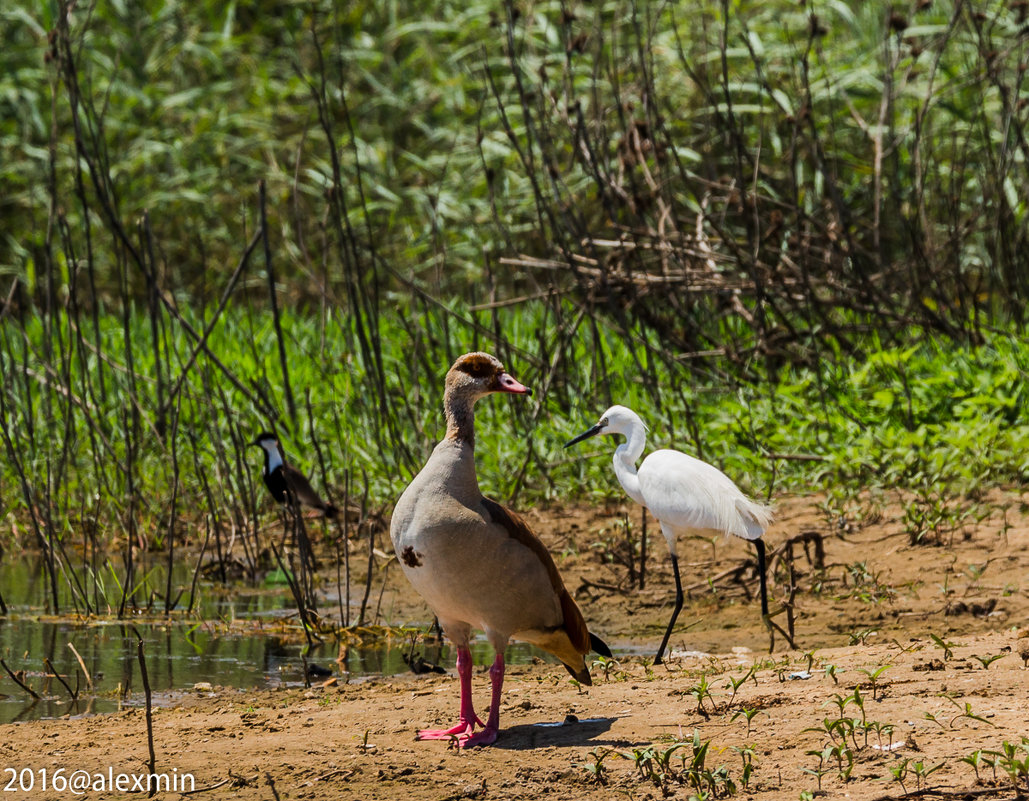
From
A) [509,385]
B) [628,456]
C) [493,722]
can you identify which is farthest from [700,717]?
[628,456]

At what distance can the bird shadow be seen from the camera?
12.2ft

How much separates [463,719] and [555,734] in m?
0.29

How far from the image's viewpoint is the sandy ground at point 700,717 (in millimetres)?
3252

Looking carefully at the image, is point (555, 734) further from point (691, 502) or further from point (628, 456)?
point (628, 456)

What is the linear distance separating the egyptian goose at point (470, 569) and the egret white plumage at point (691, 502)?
38.5 inches

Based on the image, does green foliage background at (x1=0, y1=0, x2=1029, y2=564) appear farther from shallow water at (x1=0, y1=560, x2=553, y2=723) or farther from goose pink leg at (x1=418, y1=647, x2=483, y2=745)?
goose pink leg at (x1=418, y1=647, x2=483, y2=745)

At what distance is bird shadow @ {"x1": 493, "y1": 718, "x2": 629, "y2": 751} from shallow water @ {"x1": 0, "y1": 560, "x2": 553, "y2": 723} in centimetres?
124

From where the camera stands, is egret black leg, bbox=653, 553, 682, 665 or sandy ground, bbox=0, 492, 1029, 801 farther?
egret black leg, bbox=653, 553, 682, 665

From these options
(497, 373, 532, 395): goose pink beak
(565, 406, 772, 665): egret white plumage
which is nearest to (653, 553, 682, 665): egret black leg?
(565, 406, 772, 665): egret white plumage

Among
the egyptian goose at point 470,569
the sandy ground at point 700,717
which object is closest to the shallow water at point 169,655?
the sandy ground at point 700,717

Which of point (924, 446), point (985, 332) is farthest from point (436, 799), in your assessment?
point (985, 332)

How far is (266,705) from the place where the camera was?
4.49 metres

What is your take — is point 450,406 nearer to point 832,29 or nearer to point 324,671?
point 324,671

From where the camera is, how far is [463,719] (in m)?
3.94
